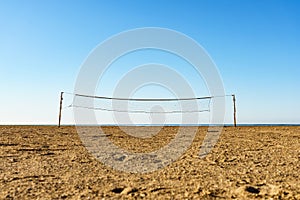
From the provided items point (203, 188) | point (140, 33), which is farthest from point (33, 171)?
point (140, 33)

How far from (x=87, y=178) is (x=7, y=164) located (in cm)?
208

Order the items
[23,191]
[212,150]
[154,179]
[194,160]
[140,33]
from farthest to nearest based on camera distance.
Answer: [140,33], [212,150], [194,160], [154,179], [23,191]

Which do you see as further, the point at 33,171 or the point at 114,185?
the point at 33,171

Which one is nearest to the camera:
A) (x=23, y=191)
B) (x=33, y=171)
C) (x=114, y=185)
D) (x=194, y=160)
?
(x=23, y=191)

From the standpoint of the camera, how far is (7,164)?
641 cm

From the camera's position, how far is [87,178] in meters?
5.30

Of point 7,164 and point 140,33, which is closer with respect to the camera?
point 7,164

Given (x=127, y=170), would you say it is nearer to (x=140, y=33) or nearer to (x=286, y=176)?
(x=286, y=176)

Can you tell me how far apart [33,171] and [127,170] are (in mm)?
1650

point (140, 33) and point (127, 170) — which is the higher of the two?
point (140, 33)

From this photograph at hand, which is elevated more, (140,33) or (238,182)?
(140,33)

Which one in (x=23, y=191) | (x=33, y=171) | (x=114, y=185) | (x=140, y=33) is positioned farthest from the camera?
(x=140, y=33)

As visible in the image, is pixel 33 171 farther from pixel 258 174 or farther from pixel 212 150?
pixel 212 150

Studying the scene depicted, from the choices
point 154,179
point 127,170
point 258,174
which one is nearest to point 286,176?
point 258,174
